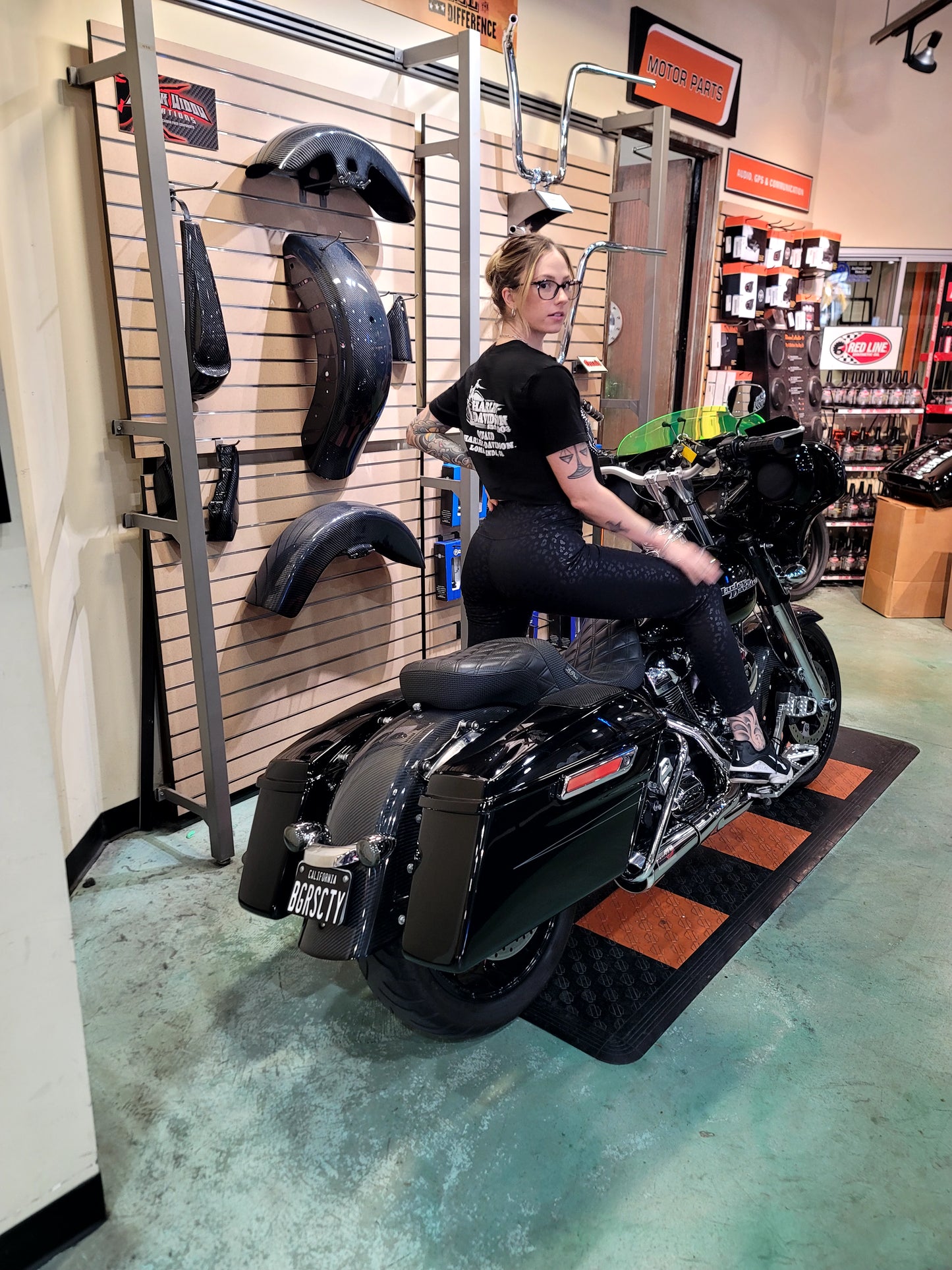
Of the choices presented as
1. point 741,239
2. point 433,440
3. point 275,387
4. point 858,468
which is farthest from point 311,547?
point 858,468

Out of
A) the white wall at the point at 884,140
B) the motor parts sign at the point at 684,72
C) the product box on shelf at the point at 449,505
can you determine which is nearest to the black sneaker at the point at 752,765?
the product box on shelf at the point at 449,505

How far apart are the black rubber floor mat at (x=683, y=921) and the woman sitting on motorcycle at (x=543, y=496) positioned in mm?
902

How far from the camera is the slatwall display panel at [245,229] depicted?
2.56 m

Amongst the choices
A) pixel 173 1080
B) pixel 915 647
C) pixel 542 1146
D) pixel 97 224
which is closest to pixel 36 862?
pixel 173 1080

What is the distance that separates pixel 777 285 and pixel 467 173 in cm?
386

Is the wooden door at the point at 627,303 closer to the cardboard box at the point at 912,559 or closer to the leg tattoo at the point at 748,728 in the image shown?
the cardboard box at the point at 912,559

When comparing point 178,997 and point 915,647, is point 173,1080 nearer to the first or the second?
point 178,997

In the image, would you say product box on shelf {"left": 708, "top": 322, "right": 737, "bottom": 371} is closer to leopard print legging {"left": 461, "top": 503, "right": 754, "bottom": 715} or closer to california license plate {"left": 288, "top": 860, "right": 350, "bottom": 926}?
leopard print legging {"left": 461, "top": 503, "right": 754, "bottom": 715}

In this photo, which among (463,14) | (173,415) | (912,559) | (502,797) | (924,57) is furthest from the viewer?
(924,57)

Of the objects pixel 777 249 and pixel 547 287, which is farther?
pixel 777 249

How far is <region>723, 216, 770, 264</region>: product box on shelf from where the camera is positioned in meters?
5.74

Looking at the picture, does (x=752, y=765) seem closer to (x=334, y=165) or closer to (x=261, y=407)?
(x=261, y=407)

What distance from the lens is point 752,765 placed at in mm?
2553

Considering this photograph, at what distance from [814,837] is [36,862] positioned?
246cm
